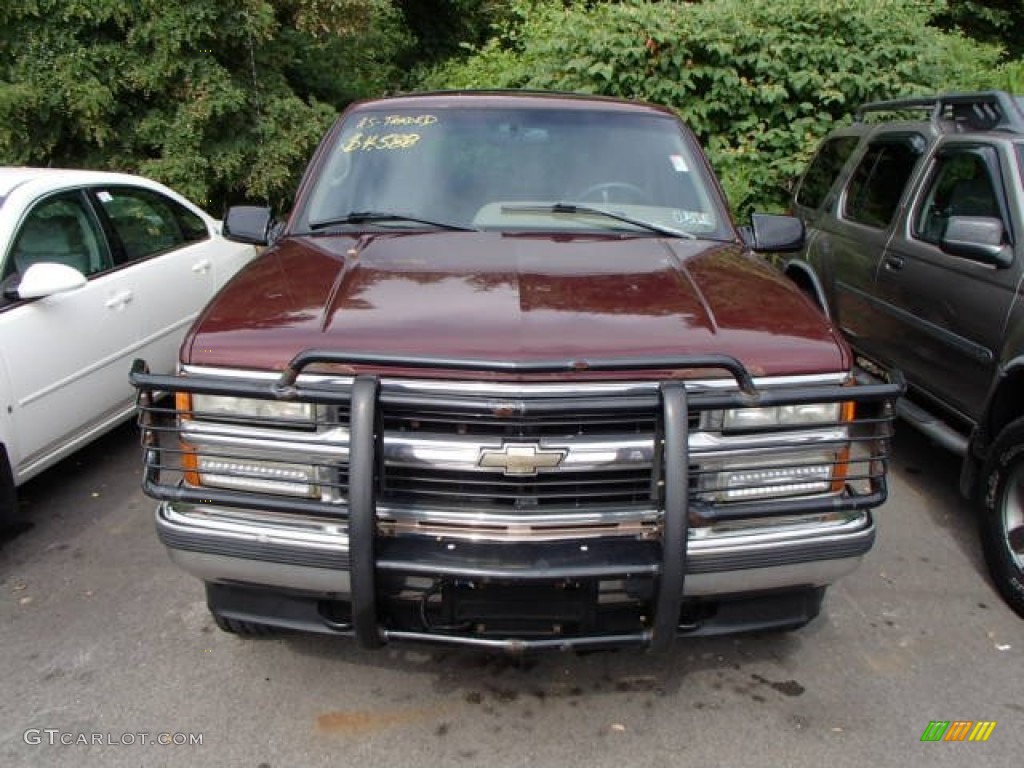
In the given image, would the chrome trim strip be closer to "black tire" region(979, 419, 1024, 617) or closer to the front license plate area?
the front license plate area

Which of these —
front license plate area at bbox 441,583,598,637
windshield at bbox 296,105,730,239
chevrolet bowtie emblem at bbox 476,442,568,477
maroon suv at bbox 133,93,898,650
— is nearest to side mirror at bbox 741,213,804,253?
windshield at bbox 296,105,730,239

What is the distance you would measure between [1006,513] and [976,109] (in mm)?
2456

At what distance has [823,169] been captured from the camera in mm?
6605

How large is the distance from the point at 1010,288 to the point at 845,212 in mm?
2071

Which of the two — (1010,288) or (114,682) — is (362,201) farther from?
(1010,288)

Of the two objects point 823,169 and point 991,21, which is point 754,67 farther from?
point 991,21

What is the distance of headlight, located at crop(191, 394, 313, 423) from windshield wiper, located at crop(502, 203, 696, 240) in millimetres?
1450

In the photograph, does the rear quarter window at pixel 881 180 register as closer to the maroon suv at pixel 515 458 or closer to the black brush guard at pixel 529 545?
the maroon suv at pixel 515 458

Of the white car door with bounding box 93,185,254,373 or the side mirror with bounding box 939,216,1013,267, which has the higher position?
the side mirror with bounding box 939,216,1013,267

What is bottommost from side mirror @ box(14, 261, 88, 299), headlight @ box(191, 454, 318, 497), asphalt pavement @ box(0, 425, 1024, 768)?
asphalt pavement @ box(0, 425, 1024, 768)

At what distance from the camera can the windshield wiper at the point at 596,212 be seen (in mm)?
3578

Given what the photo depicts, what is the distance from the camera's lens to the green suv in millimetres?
3918

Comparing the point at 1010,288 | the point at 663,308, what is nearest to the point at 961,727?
the point at 663,308

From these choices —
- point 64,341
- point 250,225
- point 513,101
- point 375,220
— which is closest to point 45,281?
point 64,341
